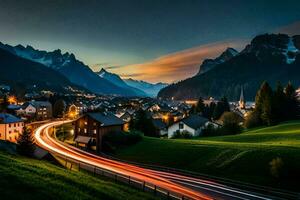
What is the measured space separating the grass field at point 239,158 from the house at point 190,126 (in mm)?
24866

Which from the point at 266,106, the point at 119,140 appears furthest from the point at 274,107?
the point at 119,140

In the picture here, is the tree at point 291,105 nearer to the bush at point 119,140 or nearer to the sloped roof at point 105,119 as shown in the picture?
the bush at point 119,140

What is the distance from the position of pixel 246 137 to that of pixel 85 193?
4956cm

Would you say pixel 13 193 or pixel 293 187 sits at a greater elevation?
pixel 13 193

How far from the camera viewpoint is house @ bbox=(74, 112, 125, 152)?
77.1 m

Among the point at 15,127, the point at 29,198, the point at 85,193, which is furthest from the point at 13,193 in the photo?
the point at 15,127

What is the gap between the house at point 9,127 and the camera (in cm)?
8975

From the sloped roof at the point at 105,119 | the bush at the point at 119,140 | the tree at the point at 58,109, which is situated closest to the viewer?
the bush at the point at 119,140

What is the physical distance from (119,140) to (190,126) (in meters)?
25.6

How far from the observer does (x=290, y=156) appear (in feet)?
144

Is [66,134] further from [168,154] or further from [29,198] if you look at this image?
[29,198]

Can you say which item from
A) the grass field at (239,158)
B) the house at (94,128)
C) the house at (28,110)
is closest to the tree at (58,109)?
the house at (28,110)

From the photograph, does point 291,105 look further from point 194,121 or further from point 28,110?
point 28,110

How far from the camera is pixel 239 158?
47.1 metres
